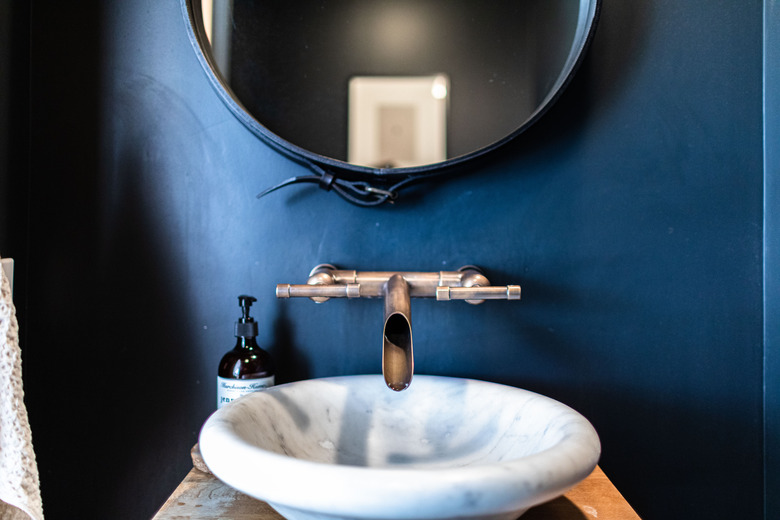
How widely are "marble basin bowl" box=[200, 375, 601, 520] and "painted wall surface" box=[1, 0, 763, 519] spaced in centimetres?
11

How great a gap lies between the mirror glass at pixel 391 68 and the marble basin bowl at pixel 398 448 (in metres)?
0.33

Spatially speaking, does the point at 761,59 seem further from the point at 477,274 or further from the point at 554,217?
the point at 477,274

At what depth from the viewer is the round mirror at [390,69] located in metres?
0.68

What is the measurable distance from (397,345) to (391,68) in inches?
16.4

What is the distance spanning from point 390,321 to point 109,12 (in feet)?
2.11

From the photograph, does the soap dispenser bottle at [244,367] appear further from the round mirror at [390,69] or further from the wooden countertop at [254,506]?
the round mirror at [390,69]

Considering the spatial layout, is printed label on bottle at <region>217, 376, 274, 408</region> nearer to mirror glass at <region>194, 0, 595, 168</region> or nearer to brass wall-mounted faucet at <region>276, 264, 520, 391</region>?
brass wall-mounted faucet at <region>276, 264, 520, 391</region>

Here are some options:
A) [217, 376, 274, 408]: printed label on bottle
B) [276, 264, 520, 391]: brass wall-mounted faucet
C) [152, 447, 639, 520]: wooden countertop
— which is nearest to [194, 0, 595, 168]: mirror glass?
[276, 264, 520, 391]: brass wall-mounted faucet

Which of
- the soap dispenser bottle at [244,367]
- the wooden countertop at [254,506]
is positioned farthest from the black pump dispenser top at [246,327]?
the wooden countertop at [254,506]

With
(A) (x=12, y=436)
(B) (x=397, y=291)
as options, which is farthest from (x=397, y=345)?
(A) (x=12, y=436)

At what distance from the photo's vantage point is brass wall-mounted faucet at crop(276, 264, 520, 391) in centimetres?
48

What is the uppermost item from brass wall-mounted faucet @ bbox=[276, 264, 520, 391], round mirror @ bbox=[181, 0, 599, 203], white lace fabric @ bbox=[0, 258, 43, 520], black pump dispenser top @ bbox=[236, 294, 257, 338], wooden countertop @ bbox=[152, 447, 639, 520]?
round mirror @ bbox=[181, 0, 599, 203]

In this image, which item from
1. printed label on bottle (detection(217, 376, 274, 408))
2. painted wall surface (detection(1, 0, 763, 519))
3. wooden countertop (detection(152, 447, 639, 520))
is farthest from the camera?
painted wall surface (detection(1, 0, 763, 519))

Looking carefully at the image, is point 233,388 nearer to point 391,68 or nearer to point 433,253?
point 433,253
